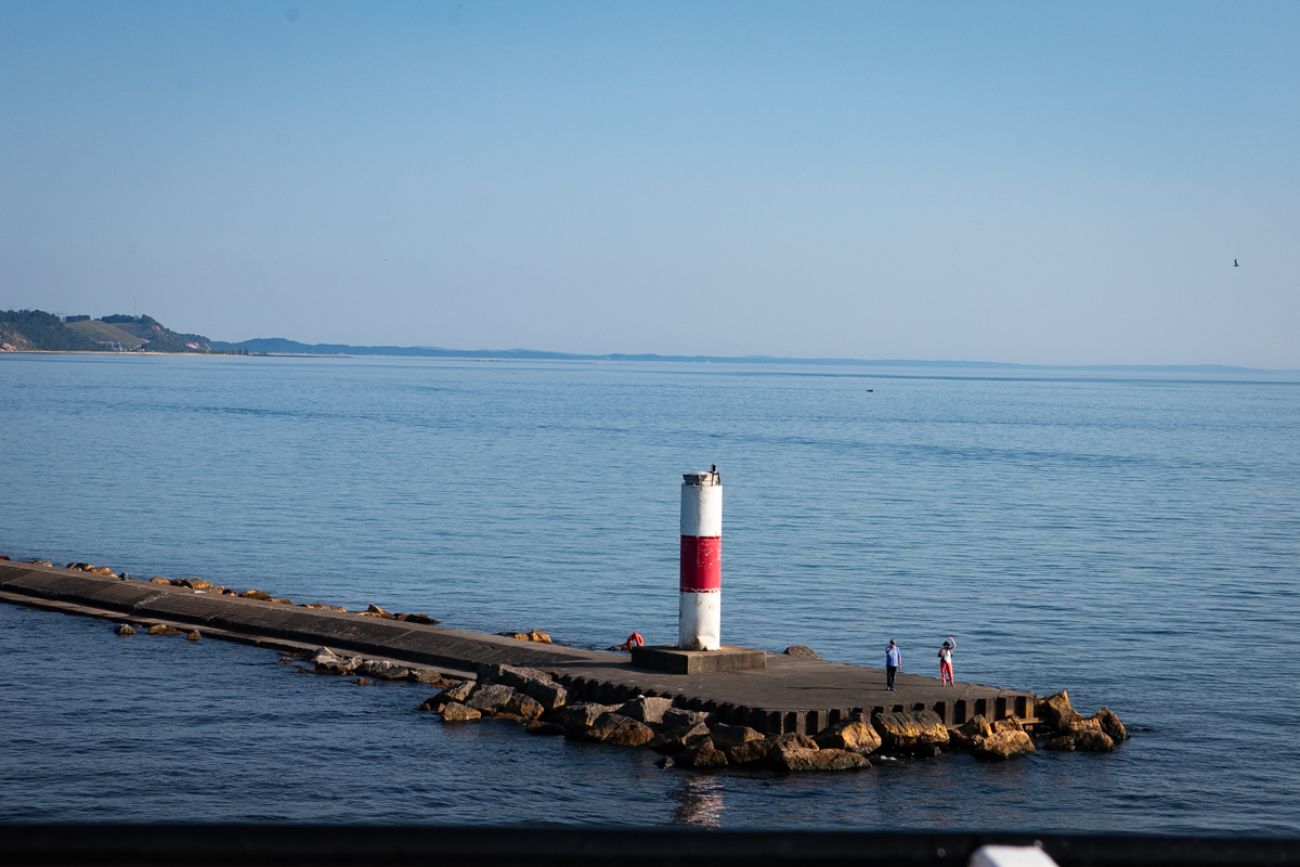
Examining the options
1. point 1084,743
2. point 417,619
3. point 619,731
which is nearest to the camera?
point 619,731

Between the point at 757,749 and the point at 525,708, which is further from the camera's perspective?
the point at 525,708

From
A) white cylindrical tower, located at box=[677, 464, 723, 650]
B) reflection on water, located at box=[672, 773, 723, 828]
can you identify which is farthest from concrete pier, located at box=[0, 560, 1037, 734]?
reflection on water, located at box=[672, 773, 723, 828]

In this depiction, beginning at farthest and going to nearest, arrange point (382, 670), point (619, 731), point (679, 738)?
point (382, 670), point (619, 731), point (679, 738)

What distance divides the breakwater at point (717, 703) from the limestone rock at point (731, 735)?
0.02 m

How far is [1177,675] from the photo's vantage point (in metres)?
37.0

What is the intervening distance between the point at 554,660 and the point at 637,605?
46.7 ft

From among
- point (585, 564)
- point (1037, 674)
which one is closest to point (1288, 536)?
point (585, 564)

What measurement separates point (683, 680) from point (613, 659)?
3574mm

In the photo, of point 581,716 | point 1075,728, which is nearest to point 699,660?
point 581,716

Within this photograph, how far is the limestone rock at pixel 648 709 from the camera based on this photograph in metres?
27.7

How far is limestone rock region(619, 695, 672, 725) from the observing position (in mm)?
27703

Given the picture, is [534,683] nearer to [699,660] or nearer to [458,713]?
[458,713]

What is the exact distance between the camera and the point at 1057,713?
2908cm

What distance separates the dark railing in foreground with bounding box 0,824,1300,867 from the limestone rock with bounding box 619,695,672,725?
24999 millimetres
